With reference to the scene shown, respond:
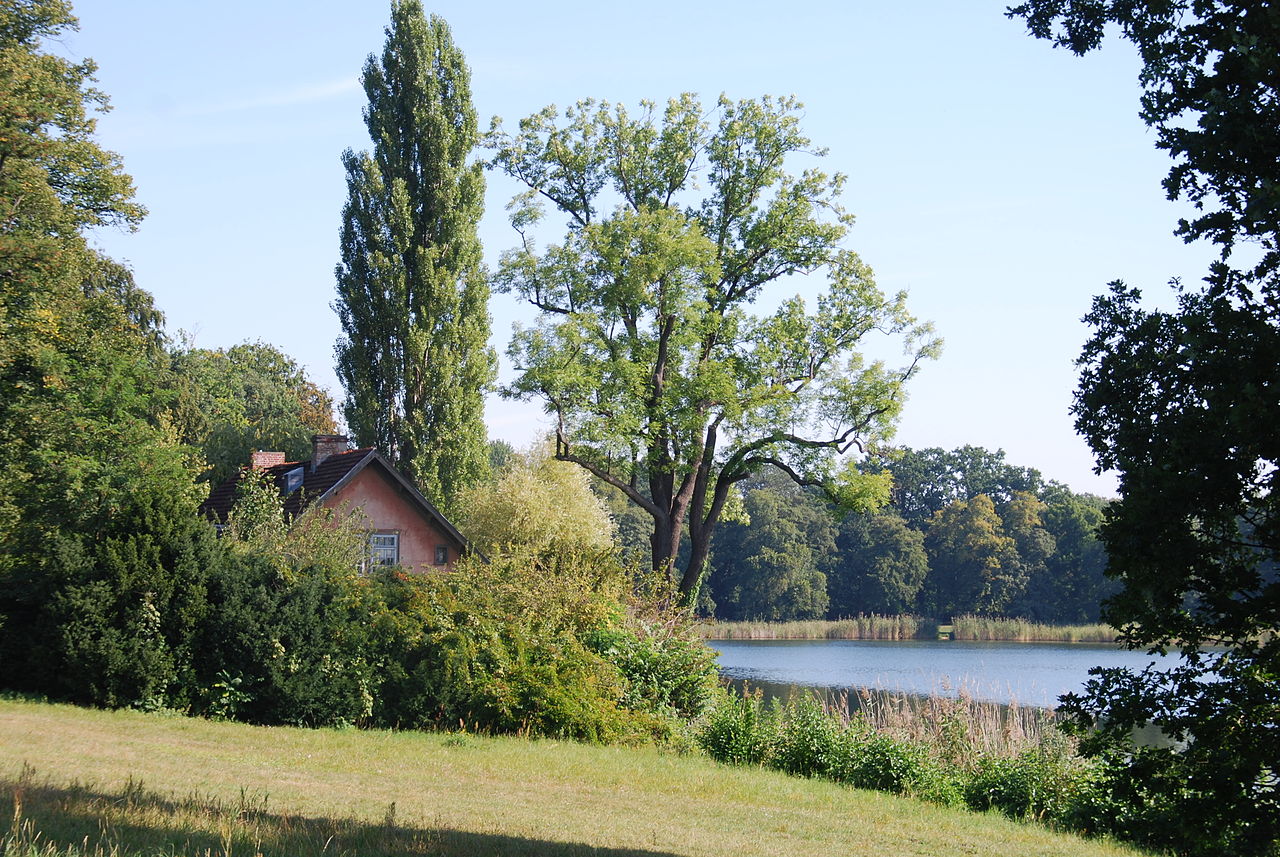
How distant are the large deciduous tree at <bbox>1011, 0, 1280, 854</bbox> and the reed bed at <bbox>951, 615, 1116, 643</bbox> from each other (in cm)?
5410

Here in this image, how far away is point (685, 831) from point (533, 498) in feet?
94.5

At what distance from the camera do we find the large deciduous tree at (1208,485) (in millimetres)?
5703

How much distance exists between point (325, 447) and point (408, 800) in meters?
24.4

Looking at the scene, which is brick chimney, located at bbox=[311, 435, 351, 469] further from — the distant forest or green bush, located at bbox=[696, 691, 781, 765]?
the distant forest

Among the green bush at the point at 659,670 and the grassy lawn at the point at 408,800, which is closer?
the grassy lawn at the point at 408,800

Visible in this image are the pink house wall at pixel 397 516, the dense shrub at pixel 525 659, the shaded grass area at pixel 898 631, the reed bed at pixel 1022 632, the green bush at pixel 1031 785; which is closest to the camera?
the green bush at pixel 1031 785

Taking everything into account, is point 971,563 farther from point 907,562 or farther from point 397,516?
point 397,516

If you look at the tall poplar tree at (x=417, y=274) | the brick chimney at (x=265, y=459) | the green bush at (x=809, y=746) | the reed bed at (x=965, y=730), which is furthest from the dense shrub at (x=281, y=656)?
the tall poplar tree at (x=417, y=274)

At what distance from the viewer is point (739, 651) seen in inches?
2122

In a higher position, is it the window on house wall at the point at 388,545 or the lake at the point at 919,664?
the window on house wall at the point at 388,545

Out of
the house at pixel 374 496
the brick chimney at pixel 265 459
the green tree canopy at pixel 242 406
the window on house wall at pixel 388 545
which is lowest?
the window on house wall at pixel 388 545

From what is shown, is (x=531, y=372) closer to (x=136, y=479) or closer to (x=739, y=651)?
(x=136, y=479)

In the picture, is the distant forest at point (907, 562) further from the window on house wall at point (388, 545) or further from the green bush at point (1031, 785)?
the green bush at point (1031, 785)

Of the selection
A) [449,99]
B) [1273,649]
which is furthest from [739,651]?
[1273,649]
